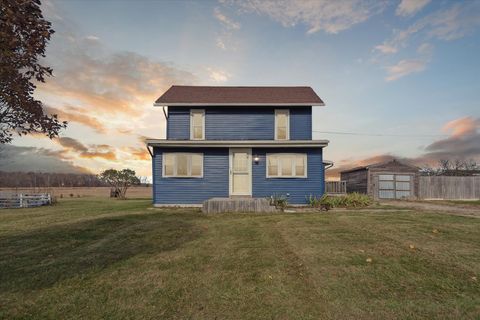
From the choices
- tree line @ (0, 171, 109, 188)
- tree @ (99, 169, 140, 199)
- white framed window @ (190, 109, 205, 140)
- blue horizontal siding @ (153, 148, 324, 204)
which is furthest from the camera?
tree line @ (0, 171, 109, 188)

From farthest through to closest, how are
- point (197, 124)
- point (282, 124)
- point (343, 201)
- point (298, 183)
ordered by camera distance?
point (282, 124) → point (197, 124) → point (298, 183) → point (343, 201)

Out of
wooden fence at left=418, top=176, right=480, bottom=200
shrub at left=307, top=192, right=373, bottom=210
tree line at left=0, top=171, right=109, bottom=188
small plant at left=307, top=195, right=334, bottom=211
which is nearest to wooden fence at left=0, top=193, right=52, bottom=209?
small plant at left=307, top=195, right=334, bottom=211

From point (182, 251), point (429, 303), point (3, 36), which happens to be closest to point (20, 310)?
point (182, 251)

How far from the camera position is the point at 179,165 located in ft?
51.9

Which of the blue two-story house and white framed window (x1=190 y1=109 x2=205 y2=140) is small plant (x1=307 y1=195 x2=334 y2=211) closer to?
the blue two-story house

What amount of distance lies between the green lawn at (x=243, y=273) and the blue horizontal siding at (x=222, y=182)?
686cm

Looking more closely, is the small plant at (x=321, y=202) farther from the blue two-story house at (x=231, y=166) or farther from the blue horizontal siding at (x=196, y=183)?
the blue horizontal siding at (x=196, y=183)

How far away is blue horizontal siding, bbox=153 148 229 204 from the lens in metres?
15.7

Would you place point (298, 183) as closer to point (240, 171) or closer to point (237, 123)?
point (240, 171)

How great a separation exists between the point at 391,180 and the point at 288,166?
1377cm

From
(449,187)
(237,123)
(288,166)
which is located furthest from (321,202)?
(449,187)

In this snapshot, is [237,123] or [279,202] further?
[237,123]

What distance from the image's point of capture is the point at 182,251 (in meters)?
6.57

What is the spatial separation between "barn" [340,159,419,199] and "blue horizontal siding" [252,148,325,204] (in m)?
10.7
